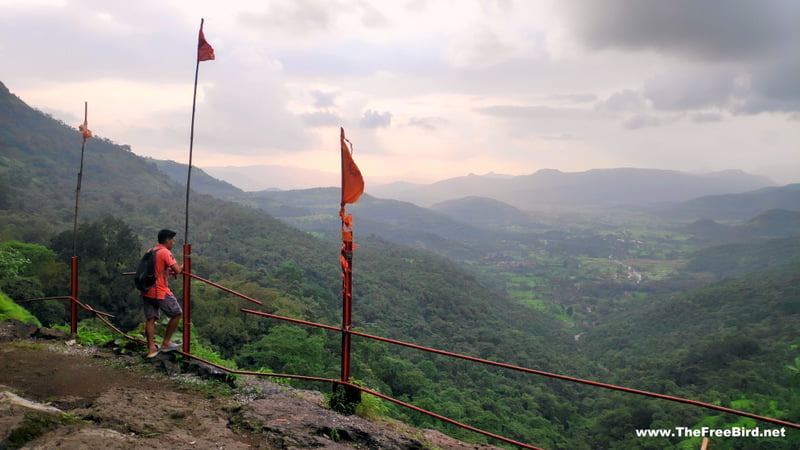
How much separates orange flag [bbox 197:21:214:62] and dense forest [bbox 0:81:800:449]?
427 cm

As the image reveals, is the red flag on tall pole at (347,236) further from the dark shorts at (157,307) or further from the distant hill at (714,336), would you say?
the distant hill at (714,336)

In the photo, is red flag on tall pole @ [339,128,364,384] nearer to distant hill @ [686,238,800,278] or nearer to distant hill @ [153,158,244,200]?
distant hill @ [686,238,800,278]

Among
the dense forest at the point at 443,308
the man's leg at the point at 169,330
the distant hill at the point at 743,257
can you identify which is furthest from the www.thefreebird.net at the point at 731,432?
the distant hill at the point at 743,257

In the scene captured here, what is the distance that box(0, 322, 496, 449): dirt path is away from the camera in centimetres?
332

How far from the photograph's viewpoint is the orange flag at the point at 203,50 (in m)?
5.60

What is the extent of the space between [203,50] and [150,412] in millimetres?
4226

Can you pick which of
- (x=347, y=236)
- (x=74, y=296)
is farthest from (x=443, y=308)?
(x=347, y=236)

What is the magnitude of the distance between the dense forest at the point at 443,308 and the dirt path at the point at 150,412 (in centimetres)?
198

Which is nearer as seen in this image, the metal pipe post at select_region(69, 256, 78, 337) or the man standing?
the man standing

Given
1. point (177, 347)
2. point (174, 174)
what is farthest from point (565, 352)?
point (174, 174)


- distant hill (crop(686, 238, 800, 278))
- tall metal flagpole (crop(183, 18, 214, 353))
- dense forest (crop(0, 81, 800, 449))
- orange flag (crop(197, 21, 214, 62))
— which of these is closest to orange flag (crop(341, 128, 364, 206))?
tall metal flagpole (crop(183, 18, 214, 353))

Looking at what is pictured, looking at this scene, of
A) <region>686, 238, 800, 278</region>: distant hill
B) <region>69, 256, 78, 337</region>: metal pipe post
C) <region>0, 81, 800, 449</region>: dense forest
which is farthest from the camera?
<region>686, 238, 800, 278</region>: distant hill

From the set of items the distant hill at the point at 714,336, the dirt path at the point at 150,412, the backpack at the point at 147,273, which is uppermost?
the backpack at the point at 147,273

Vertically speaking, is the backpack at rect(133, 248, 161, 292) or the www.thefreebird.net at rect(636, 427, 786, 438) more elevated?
the backpack at rect(133, 248, 161, 292)
